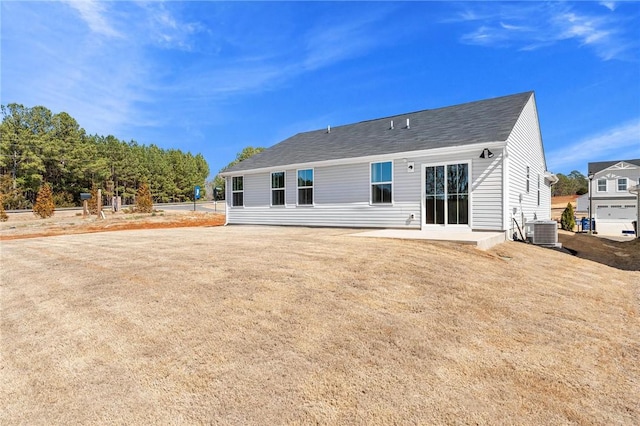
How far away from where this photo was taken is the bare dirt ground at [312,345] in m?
2.08

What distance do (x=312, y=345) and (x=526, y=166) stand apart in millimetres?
12201

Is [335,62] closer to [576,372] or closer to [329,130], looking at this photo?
[329,130]

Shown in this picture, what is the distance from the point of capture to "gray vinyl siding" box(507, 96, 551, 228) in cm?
1003

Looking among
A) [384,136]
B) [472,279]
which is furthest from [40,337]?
[384,136]

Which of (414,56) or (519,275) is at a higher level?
(414,56)

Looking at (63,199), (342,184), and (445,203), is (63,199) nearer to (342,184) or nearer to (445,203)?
(342,184)

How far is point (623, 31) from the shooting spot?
1062cm

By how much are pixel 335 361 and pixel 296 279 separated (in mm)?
1961

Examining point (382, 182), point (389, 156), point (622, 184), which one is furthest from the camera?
point (622, 184)

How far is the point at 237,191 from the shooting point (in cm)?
1588

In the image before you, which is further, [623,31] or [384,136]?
[384,136]

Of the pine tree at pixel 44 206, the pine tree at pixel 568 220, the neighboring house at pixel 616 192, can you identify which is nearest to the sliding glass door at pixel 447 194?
the pine tree at pixel 568 220

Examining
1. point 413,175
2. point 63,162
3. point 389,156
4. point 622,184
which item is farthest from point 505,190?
point 63,162

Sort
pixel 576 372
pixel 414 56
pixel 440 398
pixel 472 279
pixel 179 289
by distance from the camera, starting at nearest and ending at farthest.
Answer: pixel 440 398 < pixel 576 372 < pixel 179 289 < pixel 472 279 < pixel 414 56
